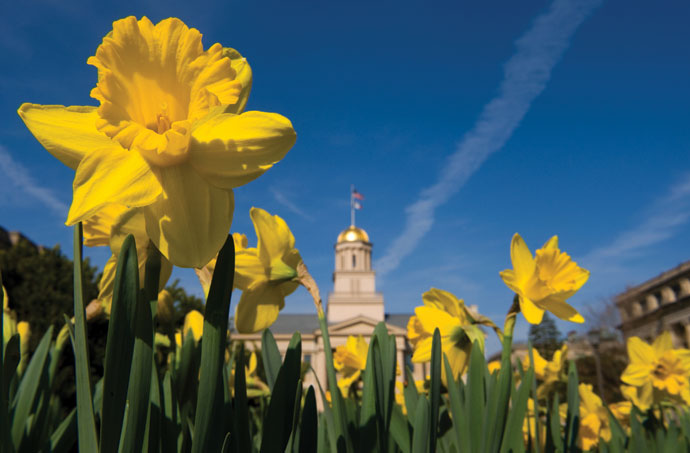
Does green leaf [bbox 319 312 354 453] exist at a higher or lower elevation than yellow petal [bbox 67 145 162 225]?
lower

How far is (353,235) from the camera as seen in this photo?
138 ft

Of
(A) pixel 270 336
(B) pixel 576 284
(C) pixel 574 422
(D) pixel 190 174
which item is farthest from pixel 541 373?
(D) pixel 190 174

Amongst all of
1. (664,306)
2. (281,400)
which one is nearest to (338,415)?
(281,400)

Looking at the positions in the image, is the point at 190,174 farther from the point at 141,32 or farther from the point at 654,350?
the point at 654,350

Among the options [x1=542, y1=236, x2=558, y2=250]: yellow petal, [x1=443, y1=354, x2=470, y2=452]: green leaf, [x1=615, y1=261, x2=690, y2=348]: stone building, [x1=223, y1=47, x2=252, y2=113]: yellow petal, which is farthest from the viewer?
[x1=615, y1=261, x2=690, y2=348]: stone building

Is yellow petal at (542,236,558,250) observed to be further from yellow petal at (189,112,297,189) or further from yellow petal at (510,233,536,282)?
yellow petal at (189,112,297,189)

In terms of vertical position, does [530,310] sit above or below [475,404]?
above

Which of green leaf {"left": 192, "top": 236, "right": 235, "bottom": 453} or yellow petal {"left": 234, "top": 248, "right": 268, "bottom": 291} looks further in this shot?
yellow petal {"left": 234, "top": 248, "right": 268, "bottom": 291}

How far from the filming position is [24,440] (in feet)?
3.98

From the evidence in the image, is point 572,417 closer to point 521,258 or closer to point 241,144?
point 521,258

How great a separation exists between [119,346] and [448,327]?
41.9 inches

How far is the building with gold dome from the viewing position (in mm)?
34844

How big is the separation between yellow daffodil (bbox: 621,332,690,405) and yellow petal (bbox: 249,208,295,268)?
198 centimetres

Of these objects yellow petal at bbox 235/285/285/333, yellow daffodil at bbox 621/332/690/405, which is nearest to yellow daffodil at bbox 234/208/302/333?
yellow petal at bbox 235/285/285/333
